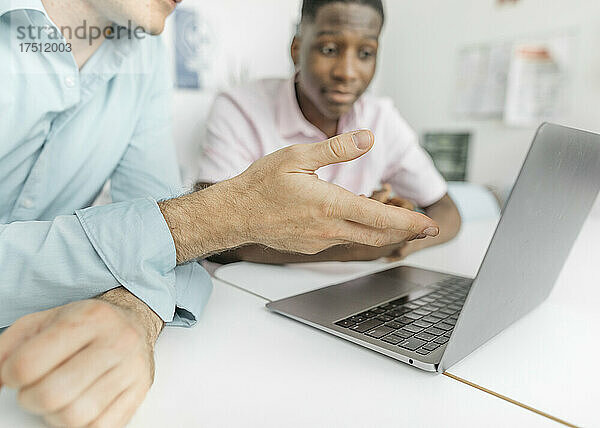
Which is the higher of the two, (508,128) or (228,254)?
(508,128)

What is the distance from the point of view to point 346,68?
1.04m

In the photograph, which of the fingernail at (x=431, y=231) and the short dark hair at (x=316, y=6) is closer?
the fingernail at (x=431, y=231)

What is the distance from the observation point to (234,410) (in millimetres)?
357

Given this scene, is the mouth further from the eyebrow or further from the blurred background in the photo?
the blurred background

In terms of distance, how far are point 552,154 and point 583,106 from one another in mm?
1653

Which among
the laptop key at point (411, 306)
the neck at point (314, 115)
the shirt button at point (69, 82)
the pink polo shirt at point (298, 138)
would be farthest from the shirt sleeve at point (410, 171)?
the shirt button at point (69, 82)

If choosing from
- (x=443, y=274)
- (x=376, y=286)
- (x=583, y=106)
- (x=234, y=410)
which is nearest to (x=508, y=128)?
(x=583, y=106)

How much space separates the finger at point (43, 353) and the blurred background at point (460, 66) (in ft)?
5.38

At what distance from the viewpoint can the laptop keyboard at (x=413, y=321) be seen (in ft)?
1.50

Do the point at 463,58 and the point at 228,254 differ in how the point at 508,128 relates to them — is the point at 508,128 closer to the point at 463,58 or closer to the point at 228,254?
the point at 463,58

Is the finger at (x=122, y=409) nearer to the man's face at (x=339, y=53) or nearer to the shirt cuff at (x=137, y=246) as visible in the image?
the shirt cuff at (x=137, y=246)

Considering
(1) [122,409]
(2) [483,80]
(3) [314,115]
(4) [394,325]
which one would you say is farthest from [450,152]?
(1) [122,409]

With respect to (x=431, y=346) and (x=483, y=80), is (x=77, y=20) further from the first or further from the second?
(x=483, y=80)

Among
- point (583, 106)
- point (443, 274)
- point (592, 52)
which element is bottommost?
point (443, 274)
